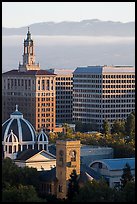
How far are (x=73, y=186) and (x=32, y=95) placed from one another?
153 feet

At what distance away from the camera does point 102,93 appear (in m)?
94.0

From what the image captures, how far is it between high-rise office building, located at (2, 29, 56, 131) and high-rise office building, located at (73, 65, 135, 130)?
5524 mm

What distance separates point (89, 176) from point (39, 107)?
1569 inches

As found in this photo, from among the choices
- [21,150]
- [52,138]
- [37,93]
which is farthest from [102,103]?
[21,150]

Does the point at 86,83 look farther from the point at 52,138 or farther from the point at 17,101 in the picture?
the point at 52,138

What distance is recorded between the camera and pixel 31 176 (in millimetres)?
43969

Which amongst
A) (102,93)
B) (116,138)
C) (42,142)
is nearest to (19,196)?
(42,142)

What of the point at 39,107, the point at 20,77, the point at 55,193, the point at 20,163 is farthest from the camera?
the point at 20,77

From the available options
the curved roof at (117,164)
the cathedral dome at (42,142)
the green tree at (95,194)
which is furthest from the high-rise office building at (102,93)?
the green tree at (95,194)

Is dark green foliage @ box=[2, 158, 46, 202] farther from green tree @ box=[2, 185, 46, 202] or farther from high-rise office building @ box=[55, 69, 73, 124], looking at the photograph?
high-rise office building @ box=[55, 69, 73, 124]

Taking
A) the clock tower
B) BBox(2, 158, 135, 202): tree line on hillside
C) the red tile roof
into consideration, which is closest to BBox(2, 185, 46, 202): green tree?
BBox(2, 158, 135, 202): tree line on hillside

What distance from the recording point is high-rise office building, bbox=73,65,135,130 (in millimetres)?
93750

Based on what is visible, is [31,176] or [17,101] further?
[17,101]

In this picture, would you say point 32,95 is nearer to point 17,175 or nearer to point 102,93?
point 102,93
